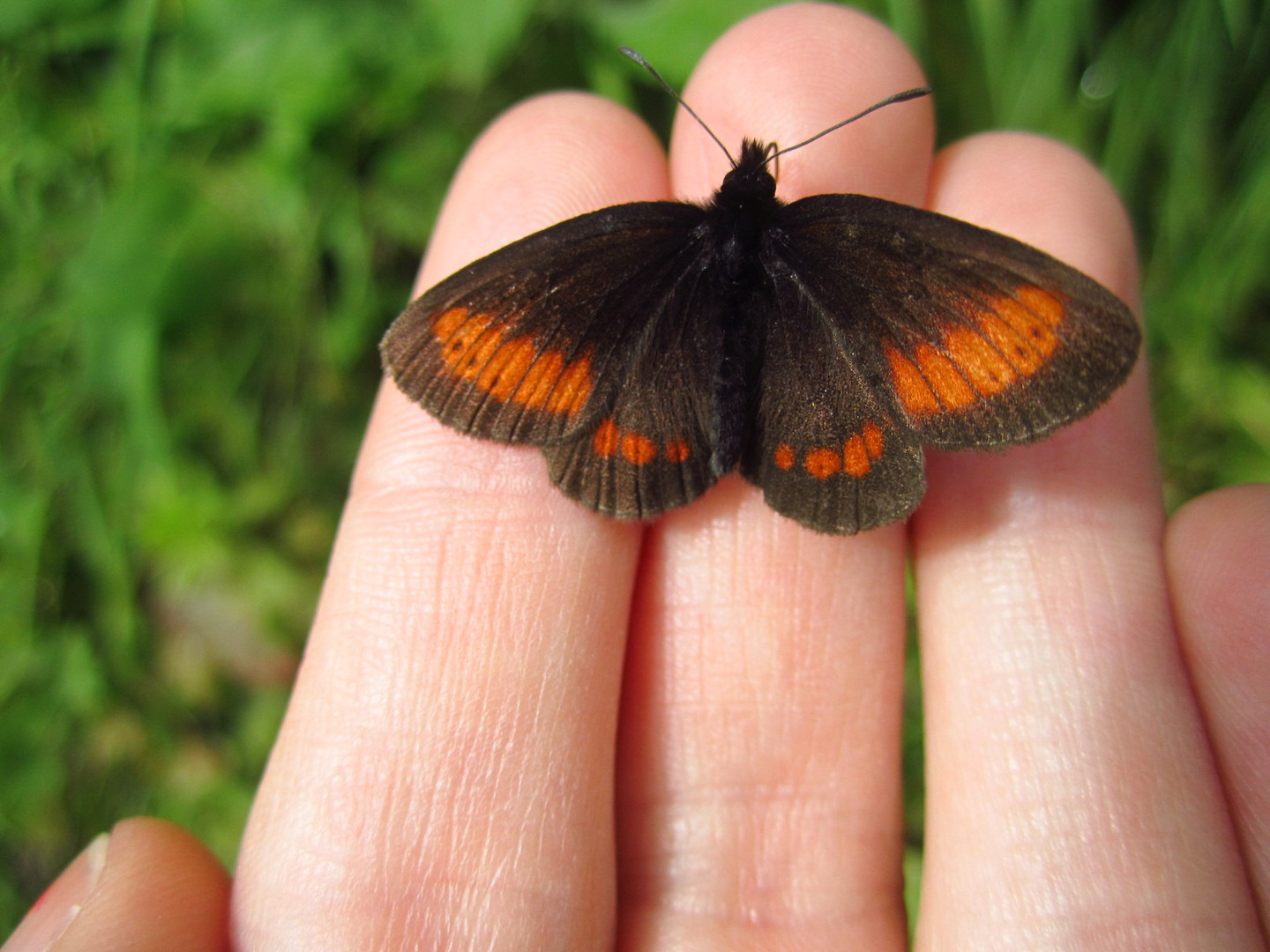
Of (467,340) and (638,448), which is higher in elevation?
(467,340)

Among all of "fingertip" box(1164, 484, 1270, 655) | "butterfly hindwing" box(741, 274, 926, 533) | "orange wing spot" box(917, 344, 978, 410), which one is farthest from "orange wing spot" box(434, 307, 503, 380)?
"fingertip" box(1164, 484, 1270, 655)

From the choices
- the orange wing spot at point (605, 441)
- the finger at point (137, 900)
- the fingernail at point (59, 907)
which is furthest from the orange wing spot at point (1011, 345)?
the fingernail at point (59, 907)

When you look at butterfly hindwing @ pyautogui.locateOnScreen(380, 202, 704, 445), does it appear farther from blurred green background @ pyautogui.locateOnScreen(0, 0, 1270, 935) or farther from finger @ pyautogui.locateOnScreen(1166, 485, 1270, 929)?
finger @ pyautogui.locateOnScreen(1166, 485, 1270, 929)

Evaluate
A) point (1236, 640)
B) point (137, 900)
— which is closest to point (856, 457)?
point (1236, 640)

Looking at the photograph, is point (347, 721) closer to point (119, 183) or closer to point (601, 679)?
point (601, 679)

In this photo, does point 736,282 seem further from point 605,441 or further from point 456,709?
point 456,709

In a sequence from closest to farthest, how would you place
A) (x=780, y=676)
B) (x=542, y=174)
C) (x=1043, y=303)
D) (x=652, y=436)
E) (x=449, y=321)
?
1. (x=1043, y=303)
2. (x=449, y=321)
3. (x=652, y=436)
4. (x=780, y=676)
5. (x=542, y=174)
